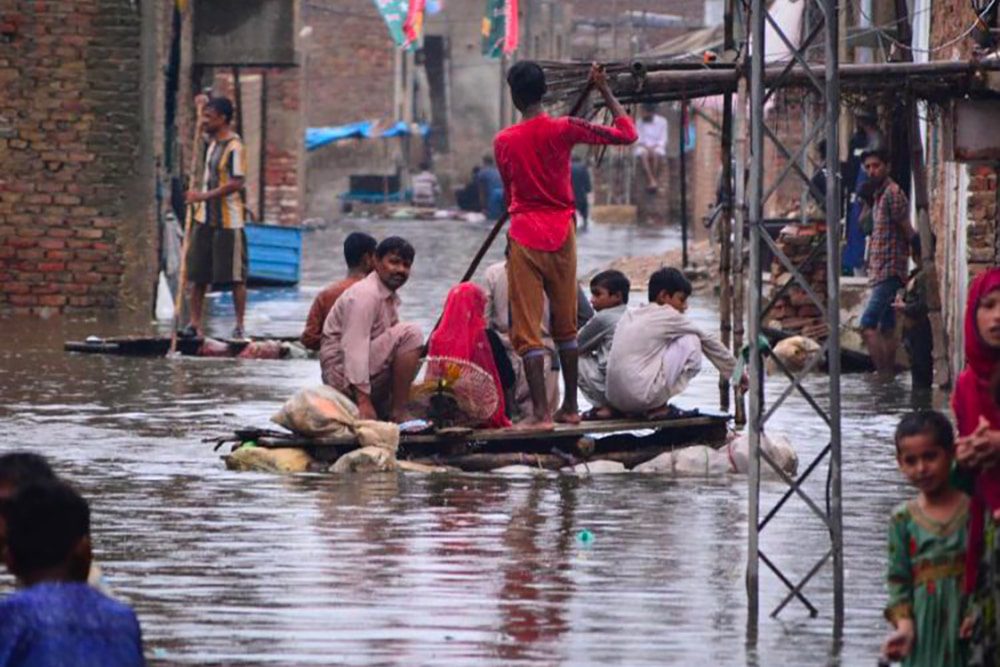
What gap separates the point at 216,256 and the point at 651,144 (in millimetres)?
33716

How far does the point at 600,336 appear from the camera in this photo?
12.6 m

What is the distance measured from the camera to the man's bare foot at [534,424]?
11961mm

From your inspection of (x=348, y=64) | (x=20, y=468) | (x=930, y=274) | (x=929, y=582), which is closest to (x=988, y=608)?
(x=929, y=582)

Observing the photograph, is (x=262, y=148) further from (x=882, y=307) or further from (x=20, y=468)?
(x=20, y=468)

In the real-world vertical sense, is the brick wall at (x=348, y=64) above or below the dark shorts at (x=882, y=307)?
above

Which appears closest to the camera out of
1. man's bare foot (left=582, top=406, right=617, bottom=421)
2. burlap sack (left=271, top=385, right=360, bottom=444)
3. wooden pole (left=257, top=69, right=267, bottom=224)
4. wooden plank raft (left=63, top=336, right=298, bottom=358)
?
burlap sack (left=271, top=385, right=360, bottom=444)

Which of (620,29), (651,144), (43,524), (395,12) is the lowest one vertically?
(43,524)

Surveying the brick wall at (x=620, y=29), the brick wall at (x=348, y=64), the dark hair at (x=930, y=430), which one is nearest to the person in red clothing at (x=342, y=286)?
the dark hair at (x=930, y=430)

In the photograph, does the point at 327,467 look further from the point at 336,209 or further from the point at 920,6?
the point at 336,209

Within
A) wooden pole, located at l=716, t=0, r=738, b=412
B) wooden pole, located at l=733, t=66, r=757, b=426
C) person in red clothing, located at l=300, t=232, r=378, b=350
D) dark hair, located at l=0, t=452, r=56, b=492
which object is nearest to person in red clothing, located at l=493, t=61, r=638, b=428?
wooden pole, located at l=733, t=66, r=757, b=426

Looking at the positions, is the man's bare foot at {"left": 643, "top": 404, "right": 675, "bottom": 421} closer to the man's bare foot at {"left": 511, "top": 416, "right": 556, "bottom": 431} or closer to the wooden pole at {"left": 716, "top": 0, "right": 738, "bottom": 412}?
the man's bare foot at {"left": 511, "top": 416, "right": 556, "bottom": 431}

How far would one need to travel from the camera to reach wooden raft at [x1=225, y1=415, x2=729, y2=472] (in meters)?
12.0

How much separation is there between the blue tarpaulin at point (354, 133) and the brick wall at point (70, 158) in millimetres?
30912

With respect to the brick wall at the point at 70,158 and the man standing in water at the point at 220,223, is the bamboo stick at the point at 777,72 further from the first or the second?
the brick wall at the point at 70,158
